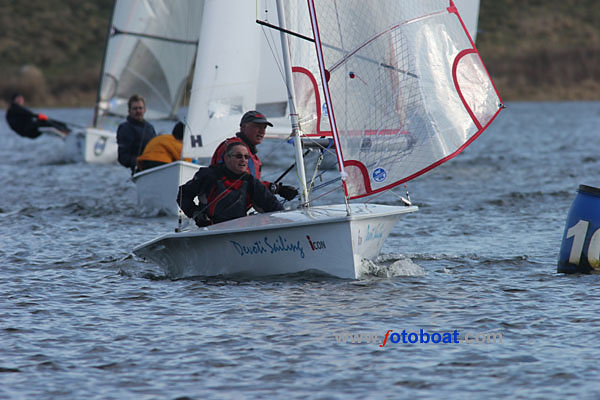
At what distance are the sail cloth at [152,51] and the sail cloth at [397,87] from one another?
45.7 ft

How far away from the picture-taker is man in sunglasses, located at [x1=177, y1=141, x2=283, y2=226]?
34.3 feet

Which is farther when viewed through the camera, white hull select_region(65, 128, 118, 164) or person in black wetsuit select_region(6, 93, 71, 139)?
white hull select_region(65, 128, 118, 164)

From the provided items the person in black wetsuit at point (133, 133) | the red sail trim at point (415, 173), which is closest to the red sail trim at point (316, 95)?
the red sail trim at point (415, 173)

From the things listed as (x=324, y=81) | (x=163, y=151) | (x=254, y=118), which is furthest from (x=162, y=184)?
(x=324, y=81)

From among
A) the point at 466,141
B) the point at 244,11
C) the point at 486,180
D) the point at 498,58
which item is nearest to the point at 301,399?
the point at 466,141

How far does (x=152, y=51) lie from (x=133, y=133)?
8579 millimetres

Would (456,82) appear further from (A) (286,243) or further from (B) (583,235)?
(B) (583,235)

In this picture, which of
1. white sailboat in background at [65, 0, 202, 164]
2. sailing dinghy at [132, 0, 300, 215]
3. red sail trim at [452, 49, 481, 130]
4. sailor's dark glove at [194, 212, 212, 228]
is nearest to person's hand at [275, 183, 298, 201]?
sailor's dark glove at [194, 212, 212, 228]

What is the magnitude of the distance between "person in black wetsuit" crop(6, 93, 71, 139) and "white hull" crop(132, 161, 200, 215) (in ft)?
41.4

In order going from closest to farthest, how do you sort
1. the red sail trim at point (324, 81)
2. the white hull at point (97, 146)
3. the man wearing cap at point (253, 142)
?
1. the red sail trim at point (324, 81)
2. the man wearing cap at point (253, 142)
3. the white hull at point (97, 146)

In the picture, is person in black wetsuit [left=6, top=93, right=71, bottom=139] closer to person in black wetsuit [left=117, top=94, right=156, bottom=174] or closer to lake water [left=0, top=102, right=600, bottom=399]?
person in black wetsuit [left=117, top=94, right=156, bottom=174]

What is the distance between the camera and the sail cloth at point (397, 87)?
9.89m

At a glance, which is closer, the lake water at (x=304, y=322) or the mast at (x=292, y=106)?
the lake water at (x=304, y=322)

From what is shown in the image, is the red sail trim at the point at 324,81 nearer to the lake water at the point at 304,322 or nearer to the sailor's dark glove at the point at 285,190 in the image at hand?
the sailor's dark glove at the point at 285,190
